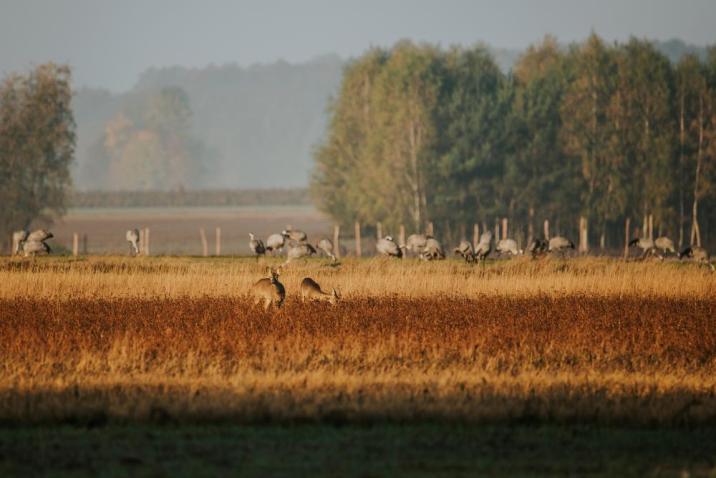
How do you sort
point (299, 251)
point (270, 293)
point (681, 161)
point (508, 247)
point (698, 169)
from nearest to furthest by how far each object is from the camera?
1. point (270, 293)
2. point (299, 251)
3. point (508, 247)
4. point (698, 169)
5. point (681, 161)

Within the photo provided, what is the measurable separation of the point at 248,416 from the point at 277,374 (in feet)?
11.8

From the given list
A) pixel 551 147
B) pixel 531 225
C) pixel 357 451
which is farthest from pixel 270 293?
pixel 551 147

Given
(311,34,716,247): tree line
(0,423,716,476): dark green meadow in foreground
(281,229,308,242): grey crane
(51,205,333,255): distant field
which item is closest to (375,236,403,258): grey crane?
(281,229,308,242): grey crane

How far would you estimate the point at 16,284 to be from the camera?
3991cm

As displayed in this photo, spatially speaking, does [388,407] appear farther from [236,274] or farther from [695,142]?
[695,142]

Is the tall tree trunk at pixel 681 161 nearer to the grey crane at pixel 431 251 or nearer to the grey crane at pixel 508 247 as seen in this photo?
the grey crane at pixel 508 247

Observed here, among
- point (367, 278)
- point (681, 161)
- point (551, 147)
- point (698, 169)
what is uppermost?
point (551, 147)

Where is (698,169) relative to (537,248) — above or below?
above

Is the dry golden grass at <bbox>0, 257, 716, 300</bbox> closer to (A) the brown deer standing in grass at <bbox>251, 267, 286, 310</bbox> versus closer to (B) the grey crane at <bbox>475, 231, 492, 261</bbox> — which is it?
(B) the grey crane at <bbox>475, 231, 492, 261</bbox>

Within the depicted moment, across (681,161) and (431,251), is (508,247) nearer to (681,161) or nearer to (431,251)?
(431,251)

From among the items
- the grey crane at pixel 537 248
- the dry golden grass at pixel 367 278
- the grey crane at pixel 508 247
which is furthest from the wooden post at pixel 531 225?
the dry golden grass at pixel 367 278

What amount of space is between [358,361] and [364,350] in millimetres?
1508

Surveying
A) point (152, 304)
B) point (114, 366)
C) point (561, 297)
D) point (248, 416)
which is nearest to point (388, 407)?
point (248, 416)

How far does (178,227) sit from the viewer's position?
14688cm
